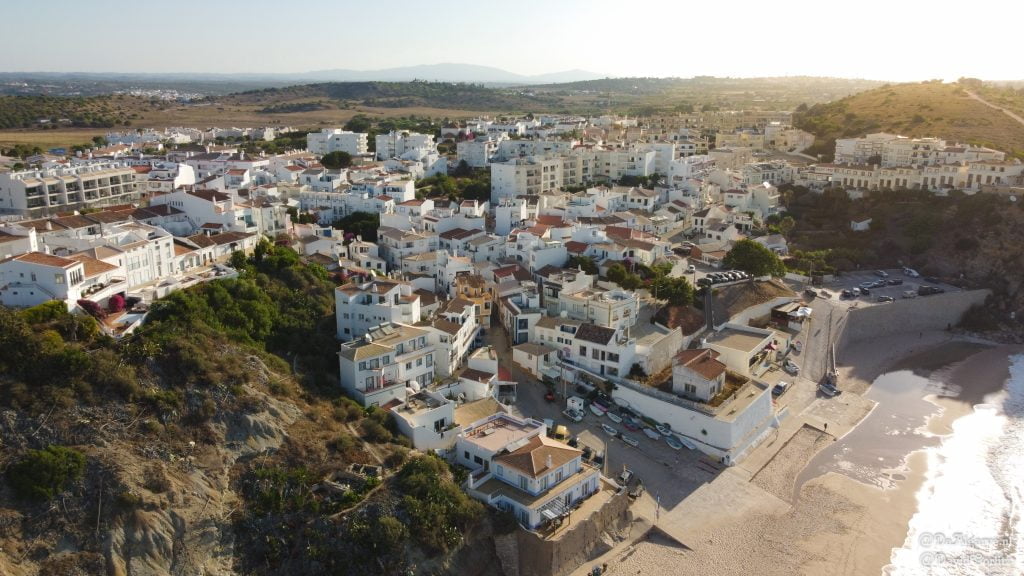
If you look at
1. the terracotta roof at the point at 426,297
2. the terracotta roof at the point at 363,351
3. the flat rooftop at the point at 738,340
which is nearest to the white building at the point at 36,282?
the terracotta roof at the point at 363,351

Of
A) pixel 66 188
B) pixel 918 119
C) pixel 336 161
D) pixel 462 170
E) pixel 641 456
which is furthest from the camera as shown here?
pixel 918 119

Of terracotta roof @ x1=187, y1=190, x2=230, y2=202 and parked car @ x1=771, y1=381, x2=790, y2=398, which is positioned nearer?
parked car @ x1=771, y1=381, x2=790, y2=398

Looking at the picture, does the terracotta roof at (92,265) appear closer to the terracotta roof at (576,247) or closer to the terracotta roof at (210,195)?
the terracotta roof at (210,195)

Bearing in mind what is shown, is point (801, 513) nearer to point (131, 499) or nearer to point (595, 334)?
point (595, 334)

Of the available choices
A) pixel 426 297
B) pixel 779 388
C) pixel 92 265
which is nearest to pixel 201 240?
pixel 92 265

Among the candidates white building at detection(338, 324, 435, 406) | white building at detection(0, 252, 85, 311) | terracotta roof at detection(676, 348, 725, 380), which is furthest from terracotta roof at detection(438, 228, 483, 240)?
white building at detection(0, 252, 85, 311)

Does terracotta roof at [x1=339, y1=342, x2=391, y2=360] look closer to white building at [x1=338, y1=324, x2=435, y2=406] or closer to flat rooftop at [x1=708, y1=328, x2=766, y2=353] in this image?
white building at [x1=338, y1=324, x2=435, y2=406]

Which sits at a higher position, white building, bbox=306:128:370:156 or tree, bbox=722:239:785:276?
white building, bbox=306:128:370:156
